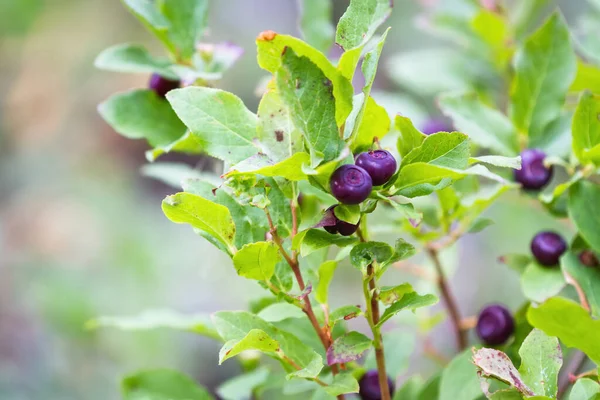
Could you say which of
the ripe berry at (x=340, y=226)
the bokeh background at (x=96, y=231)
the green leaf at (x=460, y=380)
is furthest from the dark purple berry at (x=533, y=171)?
the bokeh background at (x=96, y=231)

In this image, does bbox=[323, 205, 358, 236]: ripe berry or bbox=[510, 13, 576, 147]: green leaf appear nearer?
bbox=[323, 205, 358, 236]: ripe berry

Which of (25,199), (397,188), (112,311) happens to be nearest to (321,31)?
(397,188)

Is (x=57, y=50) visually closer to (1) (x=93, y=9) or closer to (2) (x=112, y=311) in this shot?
(1) (x=93, y=9)

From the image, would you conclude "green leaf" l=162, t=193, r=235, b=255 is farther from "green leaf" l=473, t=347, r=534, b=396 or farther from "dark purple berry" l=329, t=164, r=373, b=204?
"green leaf" l=473, t=347, r=534, b=396

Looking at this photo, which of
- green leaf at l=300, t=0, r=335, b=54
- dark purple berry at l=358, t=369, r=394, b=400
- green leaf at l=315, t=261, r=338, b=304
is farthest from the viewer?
green leaf at l=300, t=0, r=335, b=54

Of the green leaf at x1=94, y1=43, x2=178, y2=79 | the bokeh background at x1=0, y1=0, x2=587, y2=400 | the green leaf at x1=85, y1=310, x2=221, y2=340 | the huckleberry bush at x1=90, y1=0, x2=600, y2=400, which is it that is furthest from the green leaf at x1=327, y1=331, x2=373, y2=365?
the bokeh background at x1=0, y1=0, x2=587, y2=400

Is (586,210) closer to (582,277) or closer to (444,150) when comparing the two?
(582,277)
